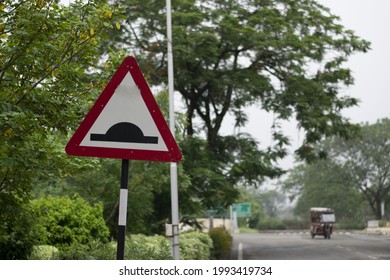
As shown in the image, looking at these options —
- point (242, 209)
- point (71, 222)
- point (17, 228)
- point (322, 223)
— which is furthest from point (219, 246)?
point (242, 209)

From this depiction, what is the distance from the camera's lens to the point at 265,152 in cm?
2642

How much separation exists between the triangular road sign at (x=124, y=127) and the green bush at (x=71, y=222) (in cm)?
852

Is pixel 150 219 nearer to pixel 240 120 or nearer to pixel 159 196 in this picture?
pixel 159 196

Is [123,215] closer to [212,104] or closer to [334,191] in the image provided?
[212,104]

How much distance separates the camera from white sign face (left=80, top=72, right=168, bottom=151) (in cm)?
553

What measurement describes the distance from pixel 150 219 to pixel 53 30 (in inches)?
683

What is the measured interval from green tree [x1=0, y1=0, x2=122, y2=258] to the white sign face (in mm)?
1462

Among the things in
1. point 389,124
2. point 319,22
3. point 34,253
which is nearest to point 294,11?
point 319,22

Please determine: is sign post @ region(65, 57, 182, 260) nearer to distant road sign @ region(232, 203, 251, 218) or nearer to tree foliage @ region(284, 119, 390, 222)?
tree foliage @ region(284, 119, 390, 222)

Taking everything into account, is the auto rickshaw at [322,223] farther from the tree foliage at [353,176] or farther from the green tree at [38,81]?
the green tree at [38,81]

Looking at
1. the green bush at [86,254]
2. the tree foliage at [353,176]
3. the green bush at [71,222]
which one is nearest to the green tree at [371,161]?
the tree foliage at [353,176]

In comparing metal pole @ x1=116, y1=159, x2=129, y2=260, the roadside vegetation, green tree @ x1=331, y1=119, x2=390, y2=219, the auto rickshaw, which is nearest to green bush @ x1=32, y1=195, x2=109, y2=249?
the roadside vegetation

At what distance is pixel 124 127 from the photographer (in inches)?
218
